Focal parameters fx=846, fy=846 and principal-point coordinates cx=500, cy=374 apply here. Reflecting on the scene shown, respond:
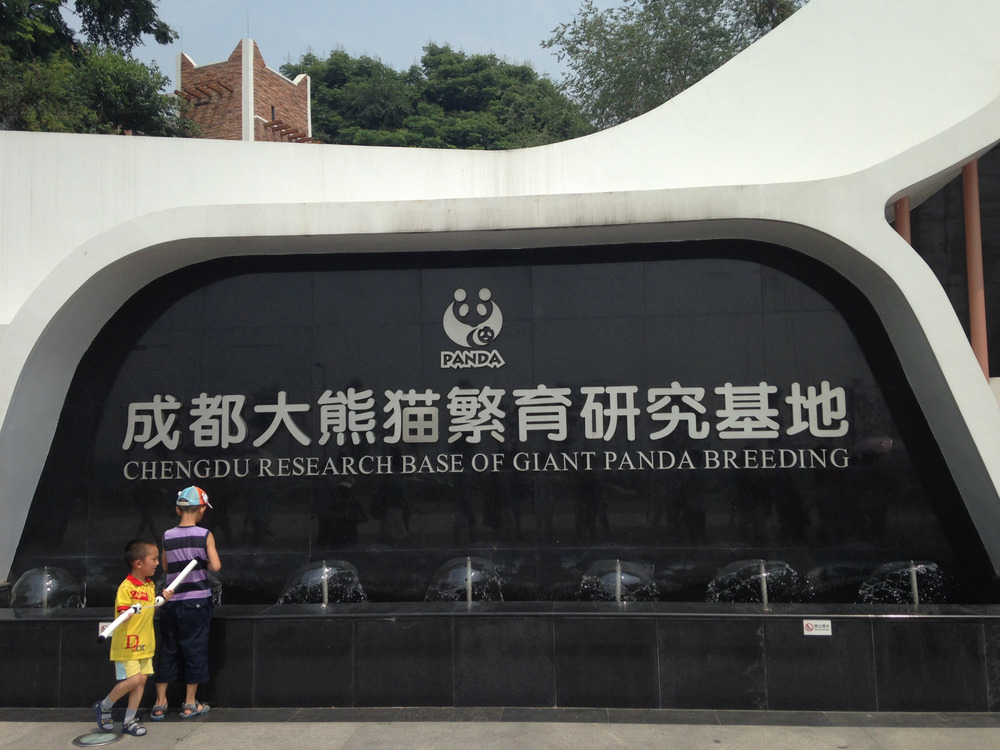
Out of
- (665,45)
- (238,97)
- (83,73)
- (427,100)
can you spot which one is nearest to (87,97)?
(83,73)

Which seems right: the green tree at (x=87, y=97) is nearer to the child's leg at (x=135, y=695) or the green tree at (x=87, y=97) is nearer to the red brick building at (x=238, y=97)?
the red brick building at (x=238, y=97)

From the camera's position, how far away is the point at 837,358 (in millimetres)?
7738

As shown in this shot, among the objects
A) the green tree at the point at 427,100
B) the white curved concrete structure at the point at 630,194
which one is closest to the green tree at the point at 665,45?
the green tree at the point at 427,100

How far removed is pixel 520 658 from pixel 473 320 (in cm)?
320

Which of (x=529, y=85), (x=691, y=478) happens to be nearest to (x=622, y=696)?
(x=691, y=478)

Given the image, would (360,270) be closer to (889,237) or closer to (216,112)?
(889,237)

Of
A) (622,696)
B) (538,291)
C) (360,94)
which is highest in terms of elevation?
(360,94)

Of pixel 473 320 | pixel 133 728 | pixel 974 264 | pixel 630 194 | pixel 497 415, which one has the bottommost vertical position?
pixel 133 728

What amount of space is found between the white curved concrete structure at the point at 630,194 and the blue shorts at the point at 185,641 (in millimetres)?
2893

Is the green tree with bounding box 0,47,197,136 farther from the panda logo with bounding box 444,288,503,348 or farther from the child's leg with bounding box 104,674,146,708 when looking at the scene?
the child's leg with bounding box 104,674,146,708

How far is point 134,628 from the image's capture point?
5.80 metres

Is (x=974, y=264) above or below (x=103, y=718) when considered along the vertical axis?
above

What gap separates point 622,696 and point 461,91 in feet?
130

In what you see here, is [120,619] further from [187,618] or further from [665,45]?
[665,45]
